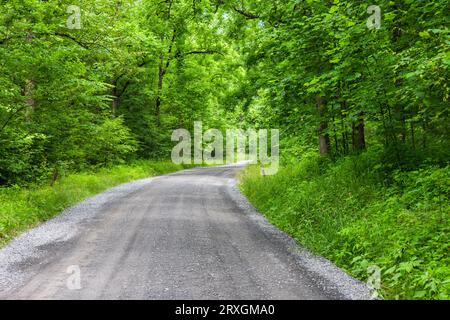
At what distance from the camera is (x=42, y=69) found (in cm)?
1191

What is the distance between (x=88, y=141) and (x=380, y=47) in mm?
12983

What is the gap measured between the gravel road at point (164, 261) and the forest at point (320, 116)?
2.27 ft

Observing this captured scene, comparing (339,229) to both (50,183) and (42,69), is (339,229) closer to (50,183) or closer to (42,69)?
(42,69)

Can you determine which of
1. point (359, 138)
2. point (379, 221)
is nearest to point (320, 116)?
point (359, 138)

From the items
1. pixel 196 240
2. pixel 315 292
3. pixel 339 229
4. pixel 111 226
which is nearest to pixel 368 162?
pixel 339 229

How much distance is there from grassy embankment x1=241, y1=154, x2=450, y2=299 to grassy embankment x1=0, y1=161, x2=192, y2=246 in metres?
6.55

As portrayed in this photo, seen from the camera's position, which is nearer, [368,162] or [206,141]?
[368,162]

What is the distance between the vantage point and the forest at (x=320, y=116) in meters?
6.95

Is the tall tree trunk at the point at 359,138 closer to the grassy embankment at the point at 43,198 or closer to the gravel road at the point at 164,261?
the gravel road at the point at 164,261

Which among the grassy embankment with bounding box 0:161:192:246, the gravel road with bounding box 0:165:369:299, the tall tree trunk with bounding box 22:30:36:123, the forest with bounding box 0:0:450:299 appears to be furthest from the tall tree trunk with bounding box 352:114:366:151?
the tall tree trunk with bounding box 22:30:36:123

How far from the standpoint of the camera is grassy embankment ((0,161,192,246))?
9944 mm

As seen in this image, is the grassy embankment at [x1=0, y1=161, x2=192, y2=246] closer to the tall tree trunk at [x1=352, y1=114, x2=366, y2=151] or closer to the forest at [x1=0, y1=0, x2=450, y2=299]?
the forest at [x1=0, y1=0, x2=450, y2=299]

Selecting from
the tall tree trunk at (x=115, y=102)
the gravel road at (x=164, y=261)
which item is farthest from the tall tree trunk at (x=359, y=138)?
the tall tree trunk at (x=115, y=102)

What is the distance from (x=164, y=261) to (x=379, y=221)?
4.24 meters
